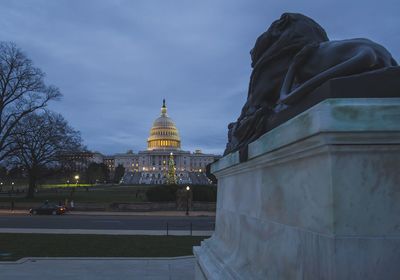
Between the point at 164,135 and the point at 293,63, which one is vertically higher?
the point at 164,135

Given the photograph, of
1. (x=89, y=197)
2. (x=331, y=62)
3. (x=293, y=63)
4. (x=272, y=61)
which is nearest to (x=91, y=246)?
(x=272, y=61)

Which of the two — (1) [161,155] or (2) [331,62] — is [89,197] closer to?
(2) [331,62]

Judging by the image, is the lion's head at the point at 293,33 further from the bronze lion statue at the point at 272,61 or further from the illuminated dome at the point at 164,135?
the illuminated dome at the point at 164,135

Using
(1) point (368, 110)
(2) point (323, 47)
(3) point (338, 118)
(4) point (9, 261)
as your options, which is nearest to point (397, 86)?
(1) point (368, 110)

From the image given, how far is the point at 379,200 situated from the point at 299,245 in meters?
0.68

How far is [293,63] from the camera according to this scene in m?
4.31

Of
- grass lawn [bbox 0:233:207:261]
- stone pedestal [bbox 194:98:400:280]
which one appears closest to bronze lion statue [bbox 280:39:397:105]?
stone pedestal [bbox 194:98:400:280]

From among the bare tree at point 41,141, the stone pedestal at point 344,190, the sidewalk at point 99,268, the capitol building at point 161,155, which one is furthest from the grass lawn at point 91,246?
the capitol building at point 161,155

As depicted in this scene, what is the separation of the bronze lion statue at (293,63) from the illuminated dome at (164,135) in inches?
6783

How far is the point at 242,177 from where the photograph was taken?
16.8 ft

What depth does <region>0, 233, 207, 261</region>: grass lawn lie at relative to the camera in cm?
1400

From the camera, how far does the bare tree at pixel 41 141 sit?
168 feet

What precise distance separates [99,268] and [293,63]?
8.36 meters

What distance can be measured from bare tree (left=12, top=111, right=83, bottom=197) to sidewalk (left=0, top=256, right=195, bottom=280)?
40.6 metres
